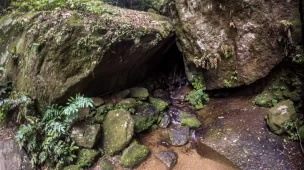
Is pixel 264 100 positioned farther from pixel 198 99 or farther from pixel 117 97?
pixel 117 97

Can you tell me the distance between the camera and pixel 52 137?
507 cm

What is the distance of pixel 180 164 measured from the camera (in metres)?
5.04

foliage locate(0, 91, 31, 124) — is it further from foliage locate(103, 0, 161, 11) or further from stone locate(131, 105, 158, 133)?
foliage locate(103, 0, 161, 11)

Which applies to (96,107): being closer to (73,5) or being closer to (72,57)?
(72,57)

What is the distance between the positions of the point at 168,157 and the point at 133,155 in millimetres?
902

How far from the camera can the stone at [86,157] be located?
5.02 meters

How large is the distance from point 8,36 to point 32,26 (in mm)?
1648

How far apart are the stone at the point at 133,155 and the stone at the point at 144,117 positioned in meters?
0.74

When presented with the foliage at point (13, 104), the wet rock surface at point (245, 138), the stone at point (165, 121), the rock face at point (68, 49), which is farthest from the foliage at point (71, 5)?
the wet rock surface at point (245, 138)

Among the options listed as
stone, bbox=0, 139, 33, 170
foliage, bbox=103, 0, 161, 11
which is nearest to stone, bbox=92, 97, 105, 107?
stone, bbox=0, 139, 33, 170

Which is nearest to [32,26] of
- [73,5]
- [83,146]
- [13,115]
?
[73,5]

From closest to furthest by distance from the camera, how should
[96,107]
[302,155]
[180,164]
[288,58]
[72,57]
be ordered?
[302,155], [180,164], [72,57], [288,58], [96,107]

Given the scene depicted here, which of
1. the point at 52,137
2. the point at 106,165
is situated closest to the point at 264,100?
the point at 106,165

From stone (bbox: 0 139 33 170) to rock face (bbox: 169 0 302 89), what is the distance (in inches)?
228
